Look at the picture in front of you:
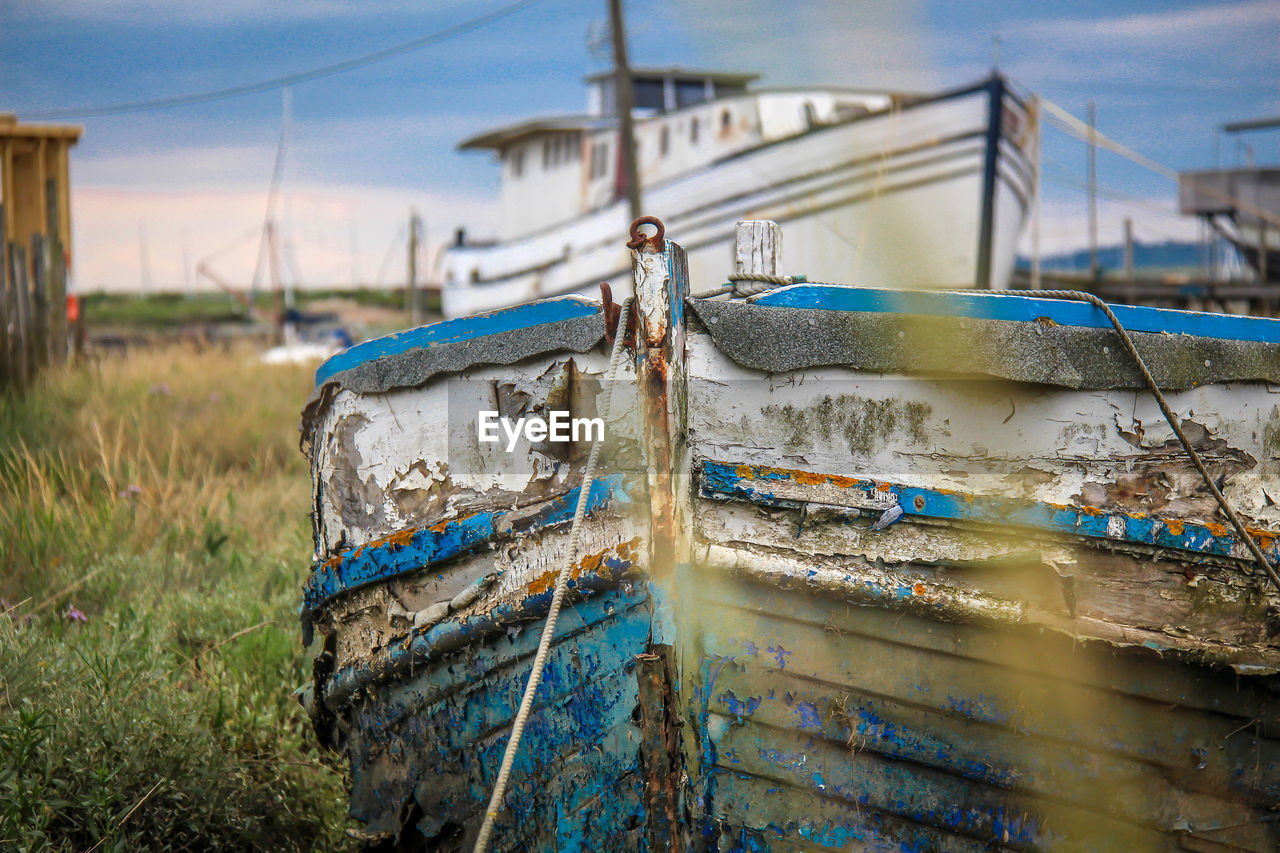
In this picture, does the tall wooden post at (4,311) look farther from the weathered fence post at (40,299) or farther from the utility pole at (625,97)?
the utility pole at (625,97)

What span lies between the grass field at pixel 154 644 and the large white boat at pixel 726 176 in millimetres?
4805

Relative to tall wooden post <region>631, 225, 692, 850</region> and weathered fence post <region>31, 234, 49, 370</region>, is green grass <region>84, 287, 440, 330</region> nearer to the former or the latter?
weathered fence post <region>31, 234, 49, 370</region>

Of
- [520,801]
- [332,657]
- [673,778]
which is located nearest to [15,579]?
[332,657]

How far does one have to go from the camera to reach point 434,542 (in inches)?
90.4

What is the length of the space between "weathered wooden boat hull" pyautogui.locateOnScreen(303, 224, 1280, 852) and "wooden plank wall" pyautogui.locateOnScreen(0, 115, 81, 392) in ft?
23.2

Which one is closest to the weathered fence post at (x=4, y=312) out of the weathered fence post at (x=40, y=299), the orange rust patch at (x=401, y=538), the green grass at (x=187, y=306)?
the weathered fence post at (x=40, y=299)

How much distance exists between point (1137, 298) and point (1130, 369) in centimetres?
1451

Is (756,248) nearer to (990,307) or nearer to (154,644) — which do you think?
(990,307)

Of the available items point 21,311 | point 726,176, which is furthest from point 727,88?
point 21,311

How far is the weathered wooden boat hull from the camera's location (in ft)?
6.92

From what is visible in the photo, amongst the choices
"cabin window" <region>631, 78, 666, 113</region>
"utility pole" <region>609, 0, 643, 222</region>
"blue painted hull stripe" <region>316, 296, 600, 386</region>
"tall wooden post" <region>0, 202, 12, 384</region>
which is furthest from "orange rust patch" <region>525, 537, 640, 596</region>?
"cabin window" <region>631, 78, 666, 113</region>

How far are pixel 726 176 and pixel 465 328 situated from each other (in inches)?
437

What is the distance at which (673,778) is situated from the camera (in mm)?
2131

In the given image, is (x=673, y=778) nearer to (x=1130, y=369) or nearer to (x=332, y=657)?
(x=332, y=657)
